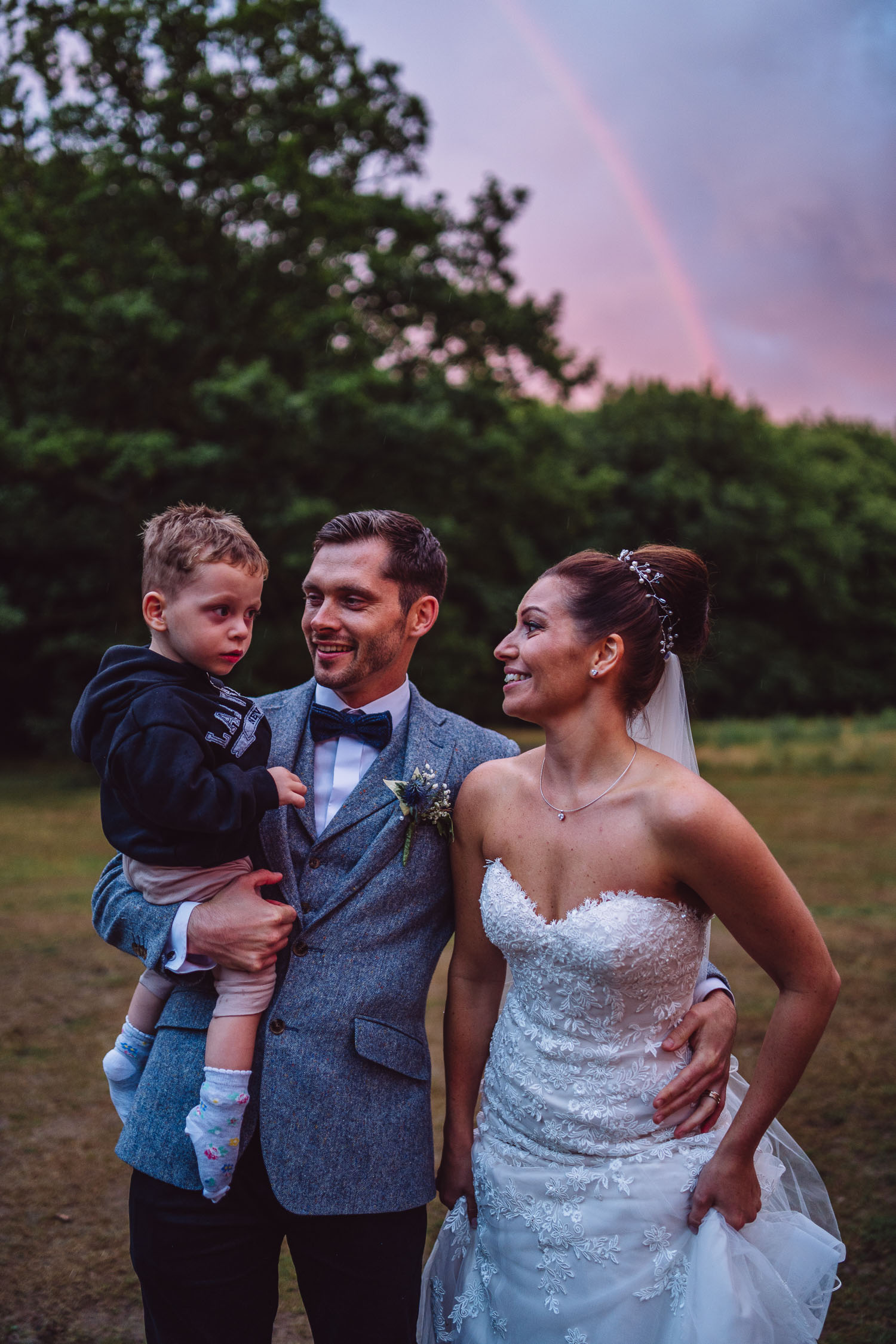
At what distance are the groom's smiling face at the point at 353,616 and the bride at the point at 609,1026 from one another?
319mm

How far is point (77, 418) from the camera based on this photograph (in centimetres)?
1739

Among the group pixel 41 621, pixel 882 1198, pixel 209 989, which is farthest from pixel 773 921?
pixel 41 621

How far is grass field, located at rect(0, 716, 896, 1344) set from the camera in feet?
13.2

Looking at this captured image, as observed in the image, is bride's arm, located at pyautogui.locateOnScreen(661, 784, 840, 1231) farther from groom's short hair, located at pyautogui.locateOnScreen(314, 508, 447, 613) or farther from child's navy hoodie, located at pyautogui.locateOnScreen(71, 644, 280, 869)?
child's navy hoodie, located at pyautogui.locateOnScreen(71, 644, 280, 869)

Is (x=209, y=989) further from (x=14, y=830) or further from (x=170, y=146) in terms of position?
(x=170, y=146)

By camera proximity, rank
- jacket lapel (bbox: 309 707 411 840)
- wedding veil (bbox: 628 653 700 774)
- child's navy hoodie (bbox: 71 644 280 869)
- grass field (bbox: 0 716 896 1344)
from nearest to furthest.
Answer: child's navy hoodie (bbox: 71 644 280 869) → jacket lapel (bbox: 309 707 411 840) → wedding veil (bbox: 628 653 700 774) → grass field (bbox: 0 716 896 1344)

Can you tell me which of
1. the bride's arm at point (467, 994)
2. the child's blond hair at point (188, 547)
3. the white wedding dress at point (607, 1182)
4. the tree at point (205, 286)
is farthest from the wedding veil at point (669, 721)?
the tree at point (205, 286)

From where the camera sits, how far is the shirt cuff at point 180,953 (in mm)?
2328

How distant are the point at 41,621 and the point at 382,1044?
62.4 ft

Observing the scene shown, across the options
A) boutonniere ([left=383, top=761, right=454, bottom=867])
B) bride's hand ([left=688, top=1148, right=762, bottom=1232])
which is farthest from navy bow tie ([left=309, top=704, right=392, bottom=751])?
bride's hand ([left=688, top=1148, right=762, bottom=1232])

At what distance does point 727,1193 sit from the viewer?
2.29 meters

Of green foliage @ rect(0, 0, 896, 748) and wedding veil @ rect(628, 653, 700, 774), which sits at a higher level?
green foliage @ rect(0, 0, 896, 748)

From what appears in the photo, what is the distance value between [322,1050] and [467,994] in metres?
0.53

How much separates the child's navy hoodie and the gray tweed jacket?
18 cm
